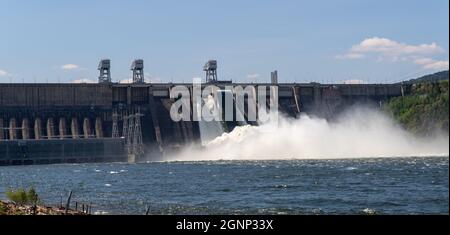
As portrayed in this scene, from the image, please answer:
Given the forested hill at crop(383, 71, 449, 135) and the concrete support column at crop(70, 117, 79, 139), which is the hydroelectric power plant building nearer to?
the concrete support column at crop(70, 117, 79, 139)

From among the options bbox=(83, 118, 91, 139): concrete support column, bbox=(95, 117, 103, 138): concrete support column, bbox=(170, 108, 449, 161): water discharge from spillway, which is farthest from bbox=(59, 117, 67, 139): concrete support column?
bbox=(170, 108, 449, 161): water discharge from spillway

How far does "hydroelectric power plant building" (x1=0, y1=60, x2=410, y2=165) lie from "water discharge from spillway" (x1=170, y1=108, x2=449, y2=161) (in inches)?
180

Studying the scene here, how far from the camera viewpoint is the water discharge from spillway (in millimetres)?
134000

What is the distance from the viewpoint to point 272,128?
140 meters

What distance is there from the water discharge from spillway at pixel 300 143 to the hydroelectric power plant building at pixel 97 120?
180 inches

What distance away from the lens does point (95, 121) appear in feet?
456

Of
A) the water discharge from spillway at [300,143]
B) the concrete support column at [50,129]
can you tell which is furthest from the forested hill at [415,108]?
the concrete support column at [50,129]

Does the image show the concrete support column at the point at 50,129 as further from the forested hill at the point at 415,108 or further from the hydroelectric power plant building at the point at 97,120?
the forested hill at the point at 415,108

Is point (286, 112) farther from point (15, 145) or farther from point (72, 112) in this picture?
point (15, 145)

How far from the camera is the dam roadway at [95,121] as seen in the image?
130 metres

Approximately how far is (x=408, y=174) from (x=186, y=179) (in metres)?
21.9

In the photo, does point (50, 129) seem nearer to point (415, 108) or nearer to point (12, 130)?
point (12, 130)

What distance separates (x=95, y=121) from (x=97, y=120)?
27.8 inches
